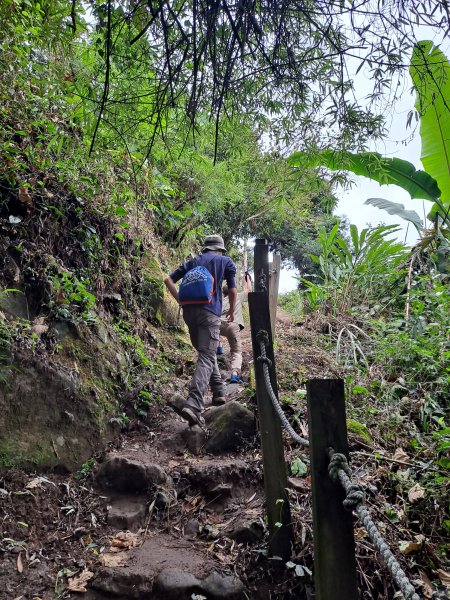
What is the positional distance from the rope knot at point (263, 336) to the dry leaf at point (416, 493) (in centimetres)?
149

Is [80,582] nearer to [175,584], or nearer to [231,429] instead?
[175,584]

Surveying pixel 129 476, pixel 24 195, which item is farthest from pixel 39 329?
pixel 129 476

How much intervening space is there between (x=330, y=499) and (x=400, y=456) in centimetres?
231

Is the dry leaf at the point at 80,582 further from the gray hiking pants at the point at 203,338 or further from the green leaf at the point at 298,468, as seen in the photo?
the gray hiking pants at the point at 203,338

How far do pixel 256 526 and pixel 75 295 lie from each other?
8.97 feet

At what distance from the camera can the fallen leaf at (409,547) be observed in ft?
8.48

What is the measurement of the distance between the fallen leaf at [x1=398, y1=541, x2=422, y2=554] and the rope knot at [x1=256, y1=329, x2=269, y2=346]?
1502 mm

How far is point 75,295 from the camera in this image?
4266 mm

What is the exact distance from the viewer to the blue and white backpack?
4486 mm

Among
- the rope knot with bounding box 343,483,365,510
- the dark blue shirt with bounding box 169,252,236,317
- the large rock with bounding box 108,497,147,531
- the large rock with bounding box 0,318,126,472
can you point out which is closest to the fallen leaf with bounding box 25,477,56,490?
the large rock with bounding box 0,318,126,472

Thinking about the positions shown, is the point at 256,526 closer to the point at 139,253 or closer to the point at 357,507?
the point at 357,507

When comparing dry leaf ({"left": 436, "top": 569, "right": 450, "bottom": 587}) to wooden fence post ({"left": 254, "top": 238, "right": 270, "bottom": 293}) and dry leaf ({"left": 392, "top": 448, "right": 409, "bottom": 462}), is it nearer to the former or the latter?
dry leaf ({"left": 392, "top": 448, "right": 409, "bottom": 462})

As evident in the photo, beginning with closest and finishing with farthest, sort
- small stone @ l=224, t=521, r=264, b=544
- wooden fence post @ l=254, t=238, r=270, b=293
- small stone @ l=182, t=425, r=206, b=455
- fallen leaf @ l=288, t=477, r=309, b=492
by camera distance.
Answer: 1. small stone @ l=224, t=521, r=264, b=544
2. fallen leaf @ l=288, t=477, r=309, b=492
3. small stone @ l=182, t=425, r=206, b=455
4. wooden fence post @ l=254, t=238, r=270, b=293

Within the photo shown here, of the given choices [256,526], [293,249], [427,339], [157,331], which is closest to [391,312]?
[427,339]
